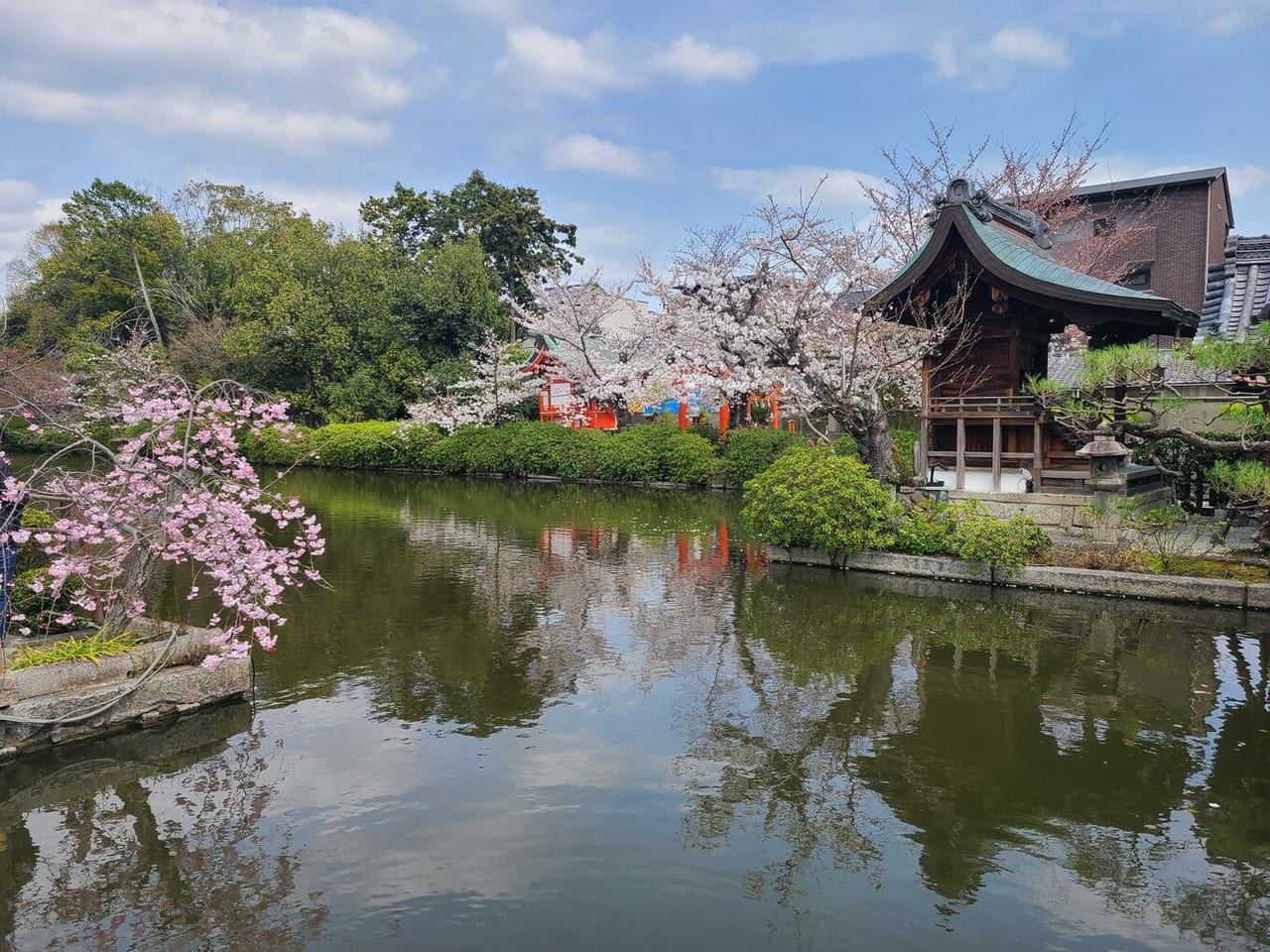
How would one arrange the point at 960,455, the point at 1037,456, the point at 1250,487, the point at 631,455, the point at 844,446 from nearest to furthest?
the point at 1250,487, the point at 1037,456, the point at 960,455, the point at 844,446, the point at 631,455

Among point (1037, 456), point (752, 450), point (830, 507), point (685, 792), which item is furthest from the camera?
point (752, 450)

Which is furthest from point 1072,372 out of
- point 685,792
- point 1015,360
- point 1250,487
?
point 685,792

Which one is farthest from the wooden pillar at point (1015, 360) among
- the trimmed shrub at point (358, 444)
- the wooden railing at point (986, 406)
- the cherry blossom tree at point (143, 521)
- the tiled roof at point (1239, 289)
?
the trimmed shrub at point (358, 444)

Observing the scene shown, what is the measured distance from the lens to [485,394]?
3216cm

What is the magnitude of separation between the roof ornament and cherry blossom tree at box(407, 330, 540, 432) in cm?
1978

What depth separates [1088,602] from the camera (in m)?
11.1

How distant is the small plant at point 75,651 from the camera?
6.78 metres

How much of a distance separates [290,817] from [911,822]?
13.9ft

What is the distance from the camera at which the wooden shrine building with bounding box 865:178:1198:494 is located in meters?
14.1

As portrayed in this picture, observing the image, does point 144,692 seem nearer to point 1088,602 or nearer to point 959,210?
point 1088,602

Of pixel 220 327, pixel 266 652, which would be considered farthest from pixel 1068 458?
pixel 220 327

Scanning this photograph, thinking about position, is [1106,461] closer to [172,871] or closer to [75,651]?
[172,871]

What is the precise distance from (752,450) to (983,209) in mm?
11045

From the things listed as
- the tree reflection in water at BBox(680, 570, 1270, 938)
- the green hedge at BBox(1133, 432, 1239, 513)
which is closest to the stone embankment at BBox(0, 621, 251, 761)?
the tree reflection in water at BBox(680, 570, 1270, 938)
